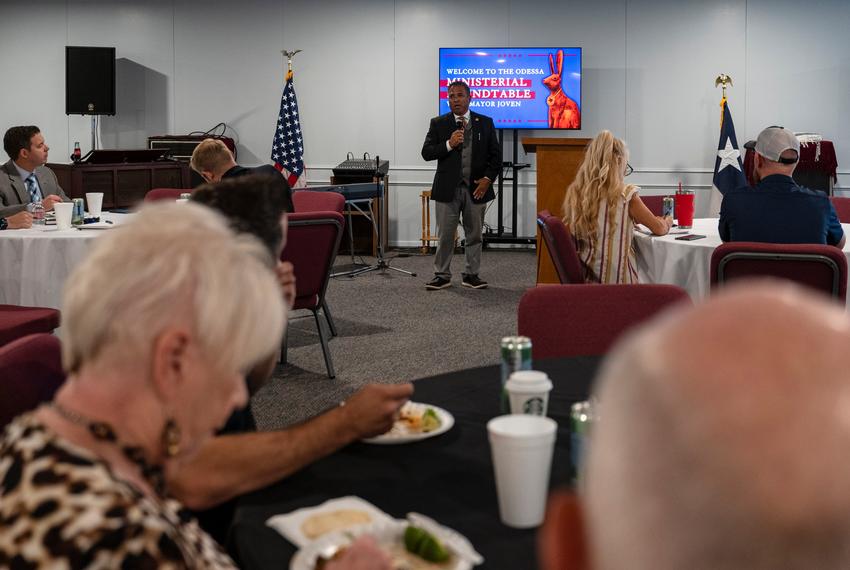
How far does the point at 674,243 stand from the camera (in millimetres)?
4246

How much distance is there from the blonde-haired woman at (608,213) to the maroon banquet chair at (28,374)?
10.2ft

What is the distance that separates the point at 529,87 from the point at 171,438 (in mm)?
8812

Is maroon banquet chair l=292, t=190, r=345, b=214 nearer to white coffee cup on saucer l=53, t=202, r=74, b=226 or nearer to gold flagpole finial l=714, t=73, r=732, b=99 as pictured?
white coffee cup on saucer l=53, t=202, r=74, b=226

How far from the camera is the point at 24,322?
368 cm

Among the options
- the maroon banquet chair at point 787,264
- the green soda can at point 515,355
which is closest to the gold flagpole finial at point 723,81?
the maroon banquet chair at point 787,264

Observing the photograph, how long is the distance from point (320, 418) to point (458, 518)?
35cm

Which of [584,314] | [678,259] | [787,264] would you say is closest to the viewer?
[584,314]

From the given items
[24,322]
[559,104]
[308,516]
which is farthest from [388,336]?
[559,104]

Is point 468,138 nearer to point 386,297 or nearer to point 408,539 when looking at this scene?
point 386,297

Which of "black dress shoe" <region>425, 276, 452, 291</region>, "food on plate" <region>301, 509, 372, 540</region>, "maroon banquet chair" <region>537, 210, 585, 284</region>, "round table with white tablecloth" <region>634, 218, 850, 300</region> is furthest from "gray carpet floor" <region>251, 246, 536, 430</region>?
"food on plate" <region>301, 509, 372, 540</region>

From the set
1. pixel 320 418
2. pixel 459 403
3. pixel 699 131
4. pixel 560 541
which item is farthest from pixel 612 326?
pixel 699 131

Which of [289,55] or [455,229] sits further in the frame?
[289,55]

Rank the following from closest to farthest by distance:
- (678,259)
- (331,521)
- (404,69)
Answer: (331,521) < (678,259) < (404,69)

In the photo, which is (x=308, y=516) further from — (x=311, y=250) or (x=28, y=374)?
(x=311, y=250)
